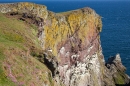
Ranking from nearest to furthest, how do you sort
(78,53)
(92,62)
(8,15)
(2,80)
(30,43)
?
(2,80), (30,43), (8,15), (78,53), (92,62)

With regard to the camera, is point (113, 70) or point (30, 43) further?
point (113, 70)

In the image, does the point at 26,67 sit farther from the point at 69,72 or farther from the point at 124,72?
the point at 124,72

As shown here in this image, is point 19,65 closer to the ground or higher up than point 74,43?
higher up

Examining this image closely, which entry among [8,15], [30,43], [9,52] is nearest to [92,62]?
[8,15]

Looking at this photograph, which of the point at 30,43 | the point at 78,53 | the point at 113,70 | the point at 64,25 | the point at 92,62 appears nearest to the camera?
the point at 30,43

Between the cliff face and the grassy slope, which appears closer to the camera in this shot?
the grassy slope

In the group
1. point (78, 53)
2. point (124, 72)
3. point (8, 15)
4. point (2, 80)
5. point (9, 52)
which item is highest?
point (8, 15)

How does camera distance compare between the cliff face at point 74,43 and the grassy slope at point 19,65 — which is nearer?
the grassy slope at point 19,65

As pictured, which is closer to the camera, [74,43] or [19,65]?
[19,65]
